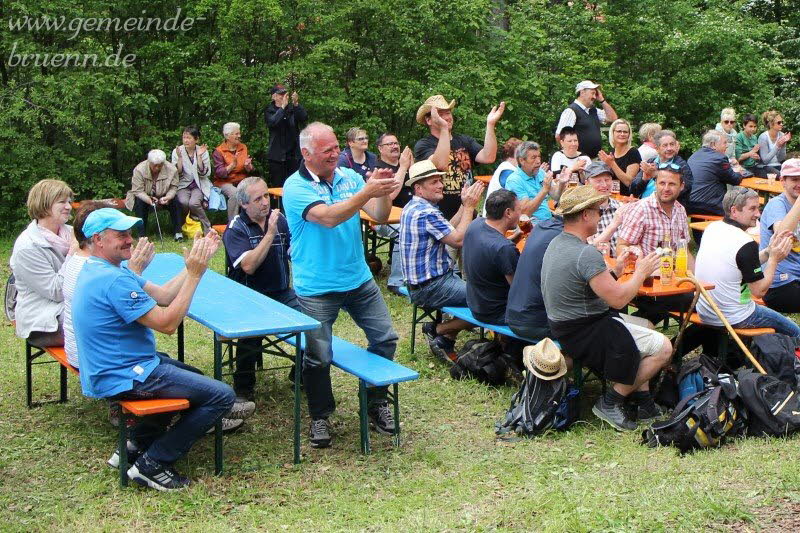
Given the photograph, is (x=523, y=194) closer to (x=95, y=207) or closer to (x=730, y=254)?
(x=730, y=254)

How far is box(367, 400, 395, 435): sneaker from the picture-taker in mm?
6277

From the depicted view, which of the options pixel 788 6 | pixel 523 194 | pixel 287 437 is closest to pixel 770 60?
pixel 788 6

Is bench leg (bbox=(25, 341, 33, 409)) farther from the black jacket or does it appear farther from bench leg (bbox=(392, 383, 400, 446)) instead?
the black jacket

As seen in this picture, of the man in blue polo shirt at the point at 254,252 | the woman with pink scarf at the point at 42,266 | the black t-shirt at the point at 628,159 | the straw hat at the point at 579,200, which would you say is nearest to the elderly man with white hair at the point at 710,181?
the black t-shirt at the point at 628,159

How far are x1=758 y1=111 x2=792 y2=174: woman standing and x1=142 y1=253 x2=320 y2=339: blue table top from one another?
9.71 meters

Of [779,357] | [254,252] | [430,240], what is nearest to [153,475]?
[254,252]

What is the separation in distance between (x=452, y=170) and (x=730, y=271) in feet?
12.2

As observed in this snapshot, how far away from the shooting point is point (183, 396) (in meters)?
5.33

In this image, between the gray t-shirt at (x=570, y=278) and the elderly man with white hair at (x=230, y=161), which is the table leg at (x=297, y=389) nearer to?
the gray t-shirt at (x=570, y=278)

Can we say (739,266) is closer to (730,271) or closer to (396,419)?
(730,271)

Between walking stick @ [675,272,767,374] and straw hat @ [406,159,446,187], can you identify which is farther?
straw hat @ [406,159,446,187]

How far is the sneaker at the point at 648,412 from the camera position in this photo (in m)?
6.37

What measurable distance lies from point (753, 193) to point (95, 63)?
373 inches
